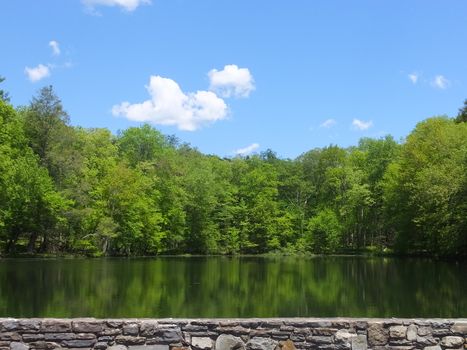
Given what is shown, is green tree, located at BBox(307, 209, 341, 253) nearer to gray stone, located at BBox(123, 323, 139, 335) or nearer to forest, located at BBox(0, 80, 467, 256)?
forest, located at BBox(0, 80, 467, 256)

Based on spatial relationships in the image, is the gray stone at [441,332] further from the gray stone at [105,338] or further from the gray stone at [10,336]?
the gray stone at [10,336]

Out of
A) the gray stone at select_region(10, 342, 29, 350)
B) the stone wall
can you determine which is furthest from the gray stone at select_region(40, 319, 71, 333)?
the gray stone at select_region(10, 342, 29, 350)

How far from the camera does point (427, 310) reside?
16.8 metres

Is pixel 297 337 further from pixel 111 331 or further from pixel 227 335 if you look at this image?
pixel 111 331

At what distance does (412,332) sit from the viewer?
6.93 meters

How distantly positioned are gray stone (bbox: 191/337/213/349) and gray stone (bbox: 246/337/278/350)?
48 cm

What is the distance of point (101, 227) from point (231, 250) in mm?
20447

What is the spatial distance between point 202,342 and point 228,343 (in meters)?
0.33

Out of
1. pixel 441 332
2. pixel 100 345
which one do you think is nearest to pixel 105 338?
pixel 100 345

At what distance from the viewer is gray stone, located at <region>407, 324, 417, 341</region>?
6921 mm

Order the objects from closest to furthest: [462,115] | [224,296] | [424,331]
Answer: [424,331]
[224,296]
[462,115]

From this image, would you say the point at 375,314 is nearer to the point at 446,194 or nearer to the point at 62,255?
the point at 446,194

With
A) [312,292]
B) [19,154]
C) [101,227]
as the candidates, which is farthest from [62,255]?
[312,292]

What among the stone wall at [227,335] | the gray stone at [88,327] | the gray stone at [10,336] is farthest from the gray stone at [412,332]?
the gray stone at [10,336]
